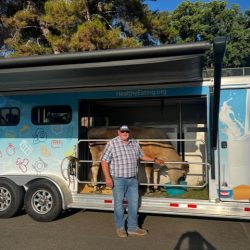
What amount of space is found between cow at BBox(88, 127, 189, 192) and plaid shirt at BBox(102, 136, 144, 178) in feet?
4.55

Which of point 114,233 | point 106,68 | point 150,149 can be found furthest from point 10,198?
point 106,68

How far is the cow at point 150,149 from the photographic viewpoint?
26.1ft

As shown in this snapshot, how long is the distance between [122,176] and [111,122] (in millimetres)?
3112

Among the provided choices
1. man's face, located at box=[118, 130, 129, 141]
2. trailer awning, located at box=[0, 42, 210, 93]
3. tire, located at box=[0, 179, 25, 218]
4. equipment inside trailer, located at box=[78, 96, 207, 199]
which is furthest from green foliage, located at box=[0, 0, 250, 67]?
tire, located at box=[0, 179, 25, 218]

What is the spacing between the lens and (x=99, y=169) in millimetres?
8633

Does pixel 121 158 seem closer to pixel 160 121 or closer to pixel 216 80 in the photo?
pixel 216 80

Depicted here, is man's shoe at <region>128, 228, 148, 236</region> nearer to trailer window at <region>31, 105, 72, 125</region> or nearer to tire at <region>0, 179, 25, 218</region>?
tire at <region>0, 179, 25, 218</region>

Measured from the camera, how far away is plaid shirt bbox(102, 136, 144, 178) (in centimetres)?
644

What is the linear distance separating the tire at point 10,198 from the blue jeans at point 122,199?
6.82ft

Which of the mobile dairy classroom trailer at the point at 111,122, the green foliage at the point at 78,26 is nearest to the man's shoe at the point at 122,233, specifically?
the mobile dairy classroom trailer at the point at 111,122

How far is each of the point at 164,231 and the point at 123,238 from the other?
0.76 m

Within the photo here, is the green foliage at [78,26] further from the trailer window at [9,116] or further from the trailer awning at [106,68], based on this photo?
the trailer window at [9,116]

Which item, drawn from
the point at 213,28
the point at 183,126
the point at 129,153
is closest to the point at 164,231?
the point at 129,153

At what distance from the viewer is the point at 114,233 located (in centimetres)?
662
